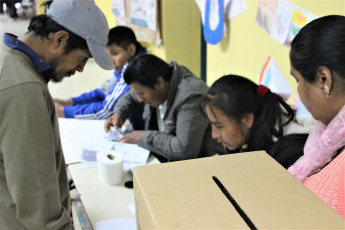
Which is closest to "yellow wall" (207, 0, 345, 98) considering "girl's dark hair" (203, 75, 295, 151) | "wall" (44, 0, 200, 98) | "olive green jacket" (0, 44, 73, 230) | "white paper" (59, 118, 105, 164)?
"wall" (44, 0, 200, 98)

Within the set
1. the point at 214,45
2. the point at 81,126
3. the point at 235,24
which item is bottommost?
the point at 81,126

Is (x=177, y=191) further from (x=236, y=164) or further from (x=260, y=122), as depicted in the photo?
(x=260, y=122)

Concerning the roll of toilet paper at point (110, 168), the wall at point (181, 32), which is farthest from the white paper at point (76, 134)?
the wall at point (181, 32)

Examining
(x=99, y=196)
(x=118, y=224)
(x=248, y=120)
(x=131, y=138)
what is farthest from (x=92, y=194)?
(x=248, y=120)

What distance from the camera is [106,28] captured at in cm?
110

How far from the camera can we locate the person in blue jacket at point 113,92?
211 centimetres

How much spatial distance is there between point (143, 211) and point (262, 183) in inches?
8.7

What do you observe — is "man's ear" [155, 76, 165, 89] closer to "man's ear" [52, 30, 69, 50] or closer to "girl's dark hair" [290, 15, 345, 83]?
"man's ear" [52, 30, 69, 50]

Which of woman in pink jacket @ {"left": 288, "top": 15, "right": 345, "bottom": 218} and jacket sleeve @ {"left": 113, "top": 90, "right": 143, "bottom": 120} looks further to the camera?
jacket sleeve @ {"left": 113, "top": 90, "right": 143, "bottom": 120}

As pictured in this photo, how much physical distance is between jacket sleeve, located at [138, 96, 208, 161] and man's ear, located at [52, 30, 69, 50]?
803 millimetres

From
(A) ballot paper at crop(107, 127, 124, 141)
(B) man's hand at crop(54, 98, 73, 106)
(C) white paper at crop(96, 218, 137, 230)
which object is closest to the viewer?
(C) white paper at crop(96, 218, 137, 230)

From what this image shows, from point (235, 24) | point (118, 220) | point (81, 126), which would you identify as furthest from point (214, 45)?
point (118, 220)

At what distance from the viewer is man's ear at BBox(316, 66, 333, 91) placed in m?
0.79

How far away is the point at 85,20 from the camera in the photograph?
101 cm
